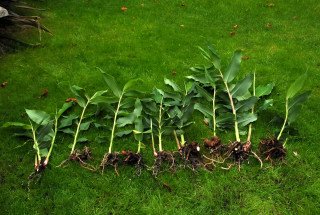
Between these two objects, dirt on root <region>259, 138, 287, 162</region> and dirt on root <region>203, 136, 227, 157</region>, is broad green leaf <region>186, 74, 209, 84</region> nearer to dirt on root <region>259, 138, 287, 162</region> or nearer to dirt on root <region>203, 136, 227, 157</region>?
dirt on root <region>203, 136, 227, 157</region>

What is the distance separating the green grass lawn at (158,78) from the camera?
532cm

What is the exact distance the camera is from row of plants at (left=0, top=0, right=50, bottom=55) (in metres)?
8.69

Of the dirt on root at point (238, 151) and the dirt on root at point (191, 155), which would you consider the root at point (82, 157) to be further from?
the dirt on root at point (238, 151)

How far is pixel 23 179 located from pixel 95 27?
493 centimetres

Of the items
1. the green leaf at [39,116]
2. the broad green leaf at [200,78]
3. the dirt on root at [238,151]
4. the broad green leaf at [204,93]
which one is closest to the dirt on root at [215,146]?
the dirt on root at [238,151]

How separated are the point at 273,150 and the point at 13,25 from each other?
241 inches

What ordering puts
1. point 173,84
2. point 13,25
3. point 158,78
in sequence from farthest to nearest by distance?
1. point 13,25
2. point 158,78
3. point 173,84

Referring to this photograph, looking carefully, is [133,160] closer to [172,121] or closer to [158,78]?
[172,121]

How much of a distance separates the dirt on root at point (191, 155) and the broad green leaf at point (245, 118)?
90cm

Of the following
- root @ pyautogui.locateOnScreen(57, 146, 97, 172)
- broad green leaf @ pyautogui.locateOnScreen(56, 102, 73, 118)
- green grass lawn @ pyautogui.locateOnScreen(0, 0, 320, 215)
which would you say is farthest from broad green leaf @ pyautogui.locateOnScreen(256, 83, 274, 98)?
broad green leaf @ pyautogui.locateOnScreen(56, 102, 73, 118)

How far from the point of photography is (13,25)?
899 centimetres

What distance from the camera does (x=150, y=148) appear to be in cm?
612

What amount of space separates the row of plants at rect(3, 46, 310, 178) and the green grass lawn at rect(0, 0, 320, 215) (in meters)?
0.15

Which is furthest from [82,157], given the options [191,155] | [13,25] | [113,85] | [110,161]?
[13,25]
